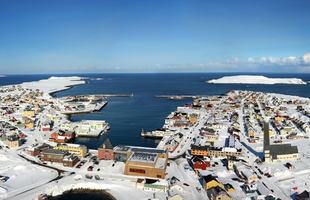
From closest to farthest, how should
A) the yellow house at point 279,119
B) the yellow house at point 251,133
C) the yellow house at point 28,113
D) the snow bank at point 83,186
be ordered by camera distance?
the snow bank at point 83,186, the yellow house at point 251,133, the yellow house at point 279,119, the yellow house at point 28,113

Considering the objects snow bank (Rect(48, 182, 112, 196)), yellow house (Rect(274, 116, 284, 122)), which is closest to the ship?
snow bank (Rect(48, 182, 112, 196))

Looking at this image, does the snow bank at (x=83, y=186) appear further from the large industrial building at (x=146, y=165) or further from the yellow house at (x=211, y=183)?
the yellow house at (x=211, y=183)

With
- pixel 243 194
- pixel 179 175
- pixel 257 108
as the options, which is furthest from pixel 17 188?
pixel 257 108

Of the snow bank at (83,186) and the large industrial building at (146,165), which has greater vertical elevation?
the large industrial building at (146,165)

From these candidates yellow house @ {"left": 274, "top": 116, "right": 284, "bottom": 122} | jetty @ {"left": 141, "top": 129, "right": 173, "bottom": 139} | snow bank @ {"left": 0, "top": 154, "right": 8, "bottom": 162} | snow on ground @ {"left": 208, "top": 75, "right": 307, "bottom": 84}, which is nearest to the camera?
snow bank @ {"left": 0, "top": 154, "right": 8, "bottom": 162}

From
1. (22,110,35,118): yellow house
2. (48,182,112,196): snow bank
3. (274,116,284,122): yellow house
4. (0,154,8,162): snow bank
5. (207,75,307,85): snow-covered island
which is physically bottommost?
(48,182,112,196): snow bank

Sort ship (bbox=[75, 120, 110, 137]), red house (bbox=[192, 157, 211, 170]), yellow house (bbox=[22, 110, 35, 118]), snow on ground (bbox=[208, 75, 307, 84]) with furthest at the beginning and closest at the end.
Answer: snow on ground (bbox=[208, 75, 307, 84])
yellow house (bbox=[22, 110, 35, 118])
ship (bbox=[75, 120, 110, 137])
red house (bbox=[192, 157, 211, 170])

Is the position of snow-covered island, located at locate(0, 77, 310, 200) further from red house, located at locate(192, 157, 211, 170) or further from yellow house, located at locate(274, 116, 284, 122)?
yellow house, located at locate(274, 116, 284, 122)

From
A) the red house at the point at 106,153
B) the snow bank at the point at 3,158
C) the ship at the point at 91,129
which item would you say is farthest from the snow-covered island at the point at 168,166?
the ship at the point at 91,129

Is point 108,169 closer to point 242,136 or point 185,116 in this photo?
point 242,136

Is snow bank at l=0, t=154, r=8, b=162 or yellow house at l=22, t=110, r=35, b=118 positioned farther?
yellow house at l=22, t=110, r=35, b=118

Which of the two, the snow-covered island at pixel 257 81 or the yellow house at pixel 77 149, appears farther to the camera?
the snow-covered island at pixel 257 81

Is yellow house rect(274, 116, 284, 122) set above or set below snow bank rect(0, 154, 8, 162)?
above
